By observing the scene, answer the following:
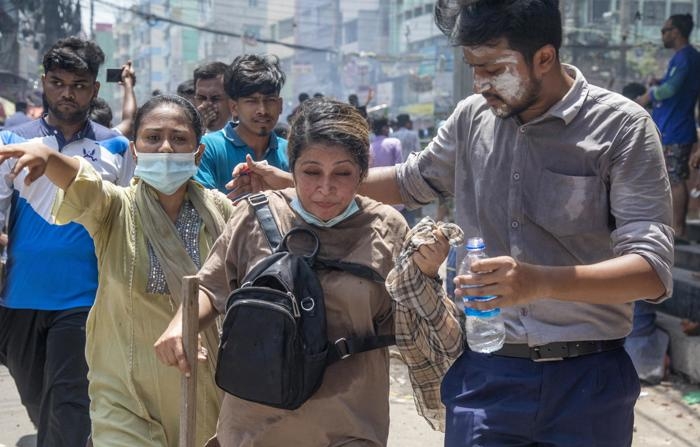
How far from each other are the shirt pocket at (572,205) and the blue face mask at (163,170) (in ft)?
5.15

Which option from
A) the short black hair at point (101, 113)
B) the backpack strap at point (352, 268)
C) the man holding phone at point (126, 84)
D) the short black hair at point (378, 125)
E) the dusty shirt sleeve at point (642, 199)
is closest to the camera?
the dusty shirt sleeve at point (642, 199)

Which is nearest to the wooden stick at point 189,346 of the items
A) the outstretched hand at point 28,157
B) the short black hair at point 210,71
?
the outstretched hand at point 28,157

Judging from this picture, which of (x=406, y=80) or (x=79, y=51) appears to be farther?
(x=406, y=80)

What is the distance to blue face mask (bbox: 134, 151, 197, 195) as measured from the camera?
3822mm

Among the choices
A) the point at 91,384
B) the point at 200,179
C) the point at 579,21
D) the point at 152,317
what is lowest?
the point at 91,384

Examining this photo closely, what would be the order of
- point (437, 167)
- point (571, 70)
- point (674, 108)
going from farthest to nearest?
point (674, 108), point (437, 167), point (571, 70)

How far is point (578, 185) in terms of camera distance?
Result: 278cm

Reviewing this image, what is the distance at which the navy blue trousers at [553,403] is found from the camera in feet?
9.21

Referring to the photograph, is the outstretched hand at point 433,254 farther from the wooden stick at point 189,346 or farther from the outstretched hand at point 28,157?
the outstretched hand at point 28,157

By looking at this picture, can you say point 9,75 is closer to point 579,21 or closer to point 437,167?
point 579,21

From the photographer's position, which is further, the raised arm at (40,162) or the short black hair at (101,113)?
the short black hair at (101,113)

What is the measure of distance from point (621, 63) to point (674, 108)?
12.7m

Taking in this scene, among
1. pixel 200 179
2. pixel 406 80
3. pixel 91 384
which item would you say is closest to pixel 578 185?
pixel 91 384

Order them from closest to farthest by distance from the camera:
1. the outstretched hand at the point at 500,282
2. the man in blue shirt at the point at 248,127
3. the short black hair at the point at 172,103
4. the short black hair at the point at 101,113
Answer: the outstretched hand at the point at 500,282 < the short black hair at the point at 172,103 < the man in blue shirt at the point at 248,127 < the short black hair at the point at 101,113
